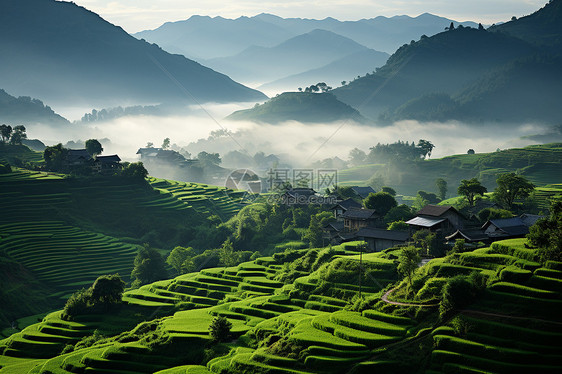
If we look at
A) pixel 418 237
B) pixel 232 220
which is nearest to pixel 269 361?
pixel 418 237

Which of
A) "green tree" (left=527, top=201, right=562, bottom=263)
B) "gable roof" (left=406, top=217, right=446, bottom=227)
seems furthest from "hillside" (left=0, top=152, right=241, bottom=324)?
"green tree" (left=527, top=201, right=562, bottom=263)

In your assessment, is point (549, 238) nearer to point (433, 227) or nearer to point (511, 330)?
point (511, 330)

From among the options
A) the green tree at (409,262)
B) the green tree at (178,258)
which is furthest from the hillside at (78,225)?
the green tree at (409,262)

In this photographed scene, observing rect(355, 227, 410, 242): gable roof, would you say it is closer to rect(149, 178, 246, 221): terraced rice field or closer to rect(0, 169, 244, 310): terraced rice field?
rect(0, 169, 244, 310): terraced rice field

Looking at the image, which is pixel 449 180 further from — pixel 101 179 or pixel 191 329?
pixel 191 329

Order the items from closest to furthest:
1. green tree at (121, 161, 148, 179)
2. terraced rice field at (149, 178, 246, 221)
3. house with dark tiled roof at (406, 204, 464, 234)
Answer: house with dark tiled roof at (406, 204, 464, 234) → terraced rice field at (149, 178, 246, 221) → green tree at (121, 161, 148, 179)

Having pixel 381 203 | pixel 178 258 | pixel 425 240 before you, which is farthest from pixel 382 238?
pixel 178 258

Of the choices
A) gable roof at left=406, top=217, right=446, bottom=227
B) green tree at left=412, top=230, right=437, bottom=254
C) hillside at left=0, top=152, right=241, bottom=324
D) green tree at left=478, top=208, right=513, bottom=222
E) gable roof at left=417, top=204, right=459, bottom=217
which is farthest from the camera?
hillside at left=0, top=152, right=241, bottom=324
